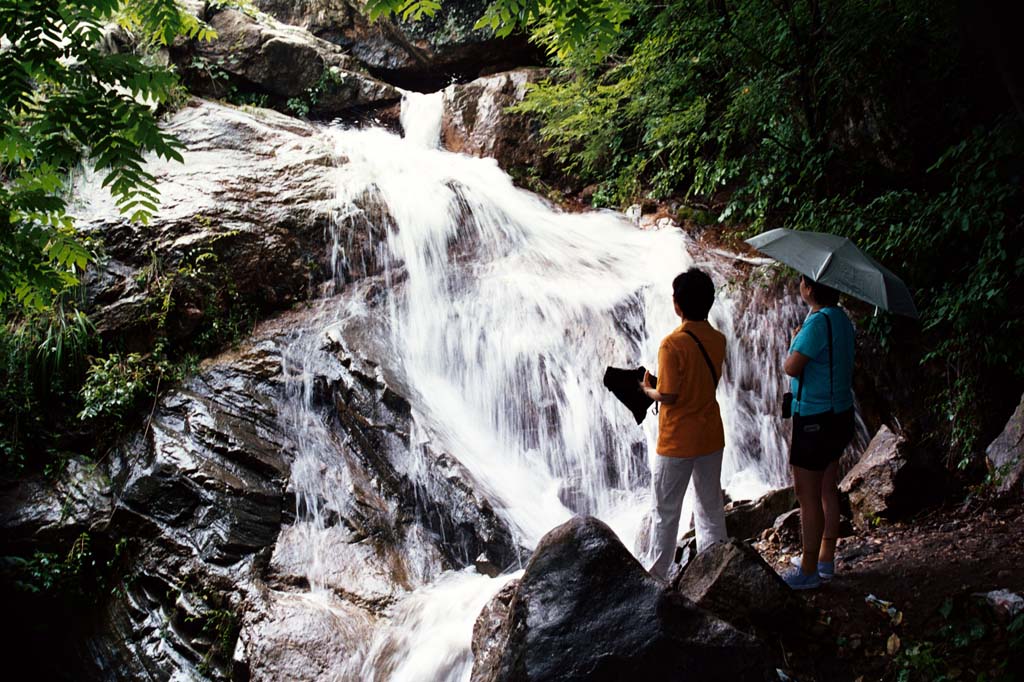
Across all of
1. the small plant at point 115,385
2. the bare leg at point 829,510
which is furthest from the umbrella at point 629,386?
the small plant at point 115,385

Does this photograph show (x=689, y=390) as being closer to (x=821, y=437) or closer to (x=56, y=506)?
(x=821, y=437)

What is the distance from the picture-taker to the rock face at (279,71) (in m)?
12.1

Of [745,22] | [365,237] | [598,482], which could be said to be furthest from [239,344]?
[745,22]

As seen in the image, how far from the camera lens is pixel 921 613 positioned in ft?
12.3

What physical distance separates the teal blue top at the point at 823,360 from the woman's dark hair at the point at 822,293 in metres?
0.04

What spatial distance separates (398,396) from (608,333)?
2.45 m

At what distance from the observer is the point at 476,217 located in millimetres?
9672

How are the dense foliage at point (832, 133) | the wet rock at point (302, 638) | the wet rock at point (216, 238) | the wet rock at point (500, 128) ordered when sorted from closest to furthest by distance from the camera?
the wet rock at point (302, 638) < the dense foliage at point (832, 133) < the wet rock at point (216, 238) < the wet rock at point (500, 128)

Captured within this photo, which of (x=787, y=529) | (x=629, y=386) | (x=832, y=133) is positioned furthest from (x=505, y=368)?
(x=832, y=133)

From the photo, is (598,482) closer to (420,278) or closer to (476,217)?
(420,278)

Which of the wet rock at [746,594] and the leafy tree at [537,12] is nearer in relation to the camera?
the wet rock at [746,594]

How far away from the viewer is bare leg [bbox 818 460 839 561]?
401 centimetres

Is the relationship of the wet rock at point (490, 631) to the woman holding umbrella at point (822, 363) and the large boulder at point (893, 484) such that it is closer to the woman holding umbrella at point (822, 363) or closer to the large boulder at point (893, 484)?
the woman holding umbrella at point (822, 363)

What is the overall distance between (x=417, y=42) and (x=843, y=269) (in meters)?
12.1
